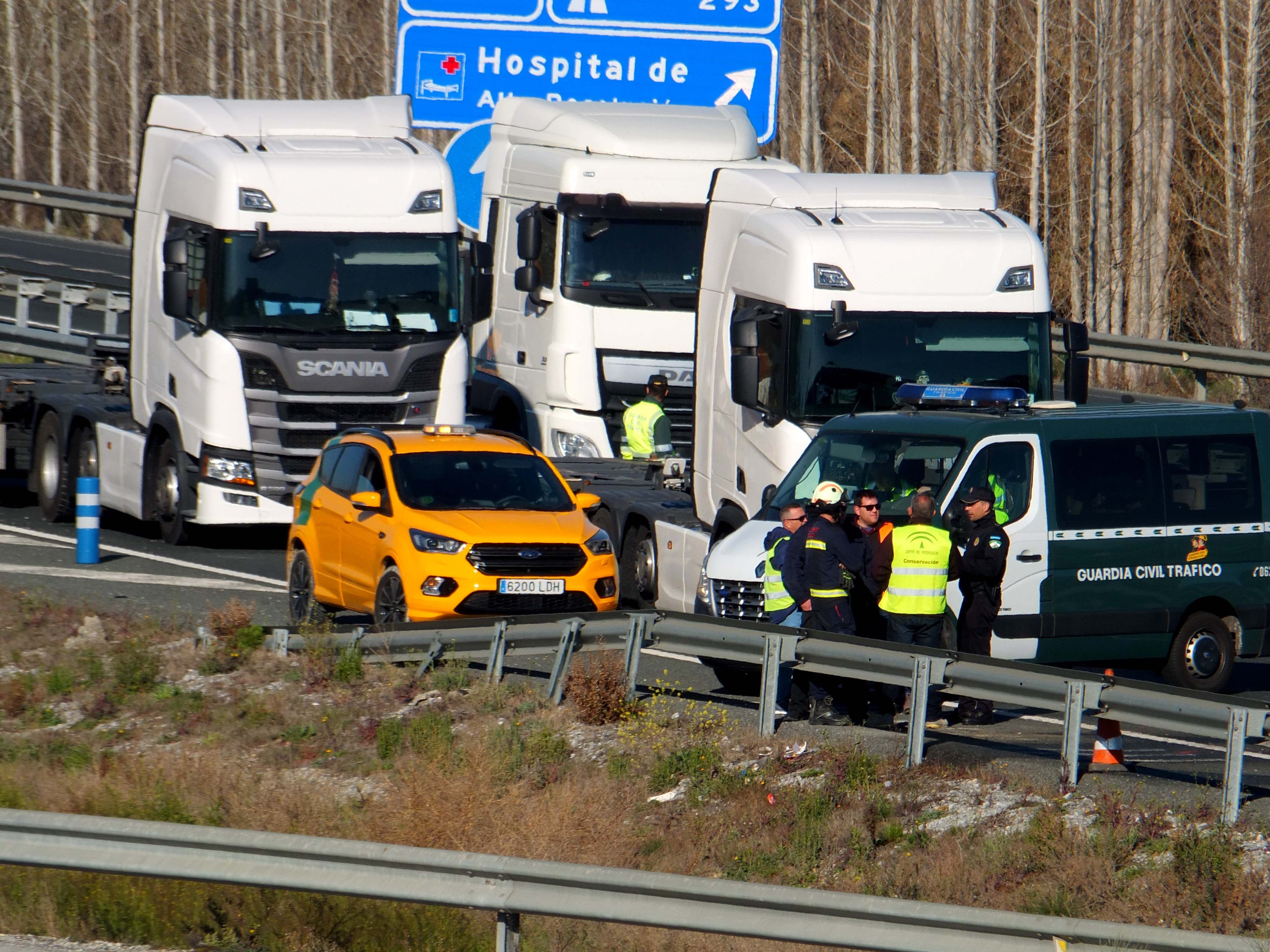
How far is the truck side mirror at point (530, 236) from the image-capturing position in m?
20.1

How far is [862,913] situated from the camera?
6.19 m

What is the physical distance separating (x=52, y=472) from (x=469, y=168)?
7.12 meters

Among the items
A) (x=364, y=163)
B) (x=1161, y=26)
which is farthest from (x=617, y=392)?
(x=1161, y=26)

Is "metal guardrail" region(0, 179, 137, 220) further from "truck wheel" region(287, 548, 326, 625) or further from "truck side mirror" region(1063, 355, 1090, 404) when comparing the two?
"truck side mirror" region(1063, 355, 1090, 404)

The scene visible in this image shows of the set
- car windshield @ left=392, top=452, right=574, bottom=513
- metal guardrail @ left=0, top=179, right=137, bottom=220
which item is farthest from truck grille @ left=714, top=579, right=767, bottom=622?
metal guardrail @ left=0, top=179, right=137, bottom=220

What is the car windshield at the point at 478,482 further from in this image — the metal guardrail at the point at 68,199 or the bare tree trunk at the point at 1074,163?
the metal guardrail at the point at 68,199

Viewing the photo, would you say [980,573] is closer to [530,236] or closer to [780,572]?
[780,572]

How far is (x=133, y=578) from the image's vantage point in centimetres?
1752

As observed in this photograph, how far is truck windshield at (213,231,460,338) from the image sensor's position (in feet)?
57.1

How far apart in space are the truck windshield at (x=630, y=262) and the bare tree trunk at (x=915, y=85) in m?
18.9

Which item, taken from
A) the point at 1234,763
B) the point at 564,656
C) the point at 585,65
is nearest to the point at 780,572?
the point at 564,656

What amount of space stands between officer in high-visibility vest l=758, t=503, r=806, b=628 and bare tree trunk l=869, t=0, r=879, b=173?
91.3 ft

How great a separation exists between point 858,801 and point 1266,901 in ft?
8.00

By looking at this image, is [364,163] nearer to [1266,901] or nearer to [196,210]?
[196,210]
